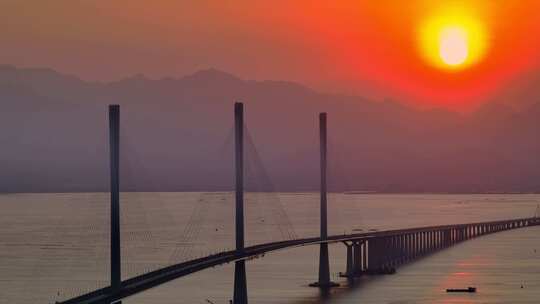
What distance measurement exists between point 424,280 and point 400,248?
34277 millimetres

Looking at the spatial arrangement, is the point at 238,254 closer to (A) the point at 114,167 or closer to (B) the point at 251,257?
(B) the point at 251,257

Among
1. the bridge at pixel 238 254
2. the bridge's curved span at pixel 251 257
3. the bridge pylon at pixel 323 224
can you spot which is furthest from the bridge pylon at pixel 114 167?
the bridge pylon at pixel 323 224

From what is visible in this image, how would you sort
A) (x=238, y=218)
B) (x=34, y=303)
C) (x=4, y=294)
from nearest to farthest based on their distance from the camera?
(x=238, y=218) < (x=34, y=303) < (x=4, y=294)

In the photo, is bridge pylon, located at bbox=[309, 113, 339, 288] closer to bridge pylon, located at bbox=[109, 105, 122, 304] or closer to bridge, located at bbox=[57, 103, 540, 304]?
bridge, located at bbox=[57, 103, 540, 304]

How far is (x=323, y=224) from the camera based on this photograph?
11325cm

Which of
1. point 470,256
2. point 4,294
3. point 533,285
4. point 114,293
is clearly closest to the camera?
point 114,293

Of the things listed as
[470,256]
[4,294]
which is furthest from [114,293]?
[470,256]

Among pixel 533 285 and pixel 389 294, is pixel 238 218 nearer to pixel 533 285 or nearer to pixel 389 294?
pixel 389 294

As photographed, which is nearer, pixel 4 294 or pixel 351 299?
pixel 351 299

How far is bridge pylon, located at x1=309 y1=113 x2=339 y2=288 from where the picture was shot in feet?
362

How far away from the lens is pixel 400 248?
169m

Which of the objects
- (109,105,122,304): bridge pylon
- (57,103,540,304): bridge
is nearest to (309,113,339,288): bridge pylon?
(57,103,540,304): bridge

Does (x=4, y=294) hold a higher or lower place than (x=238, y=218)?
lower

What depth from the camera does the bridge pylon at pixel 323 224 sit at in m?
110
